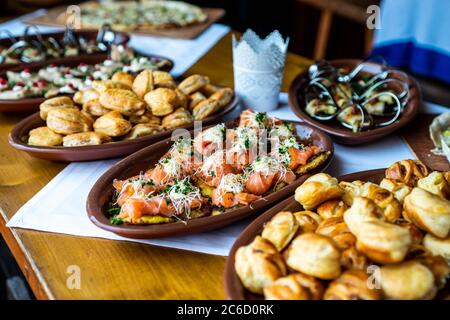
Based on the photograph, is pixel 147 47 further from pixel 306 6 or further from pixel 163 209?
pixel 306 6

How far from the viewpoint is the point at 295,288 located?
2.82 feet

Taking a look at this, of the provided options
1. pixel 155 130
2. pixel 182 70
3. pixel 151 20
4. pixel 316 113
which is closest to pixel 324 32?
Answer: pixel 151 20

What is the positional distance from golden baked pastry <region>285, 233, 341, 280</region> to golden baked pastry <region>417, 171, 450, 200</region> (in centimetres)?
41

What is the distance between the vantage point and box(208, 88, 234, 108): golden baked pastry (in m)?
1.78

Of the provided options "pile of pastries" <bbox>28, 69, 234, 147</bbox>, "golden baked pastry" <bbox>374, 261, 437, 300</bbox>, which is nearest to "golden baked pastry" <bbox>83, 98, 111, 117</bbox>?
"pile of pastries" <bbox>28, 69, 234, 147</bbox>

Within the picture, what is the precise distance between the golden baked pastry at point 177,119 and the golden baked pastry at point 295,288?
88 centimetres

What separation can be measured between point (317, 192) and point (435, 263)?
317mm

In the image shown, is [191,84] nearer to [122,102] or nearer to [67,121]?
[122,102]

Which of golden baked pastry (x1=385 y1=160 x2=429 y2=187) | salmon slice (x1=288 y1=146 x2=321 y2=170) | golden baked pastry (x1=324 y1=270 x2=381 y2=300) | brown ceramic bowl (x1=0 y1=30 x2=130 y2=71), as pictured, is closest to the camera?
golden baked pastry (x1=324 y1=270 x2=381 y2=300)

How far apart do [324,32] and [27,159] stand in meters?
3.89

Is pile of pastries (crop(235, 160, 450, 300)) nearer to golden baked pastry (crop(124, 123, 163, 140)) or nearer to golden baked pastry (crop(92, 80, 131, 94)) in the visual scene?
golden baked pastry (crop(124, 123, 163, 140))
